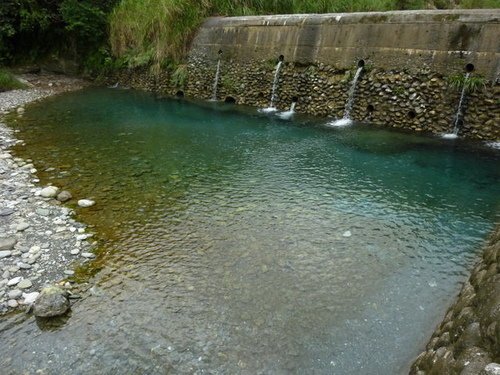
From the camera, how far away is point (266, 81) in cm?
1230

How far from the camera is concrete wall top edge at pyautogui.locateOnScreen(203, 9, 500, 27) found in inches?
331

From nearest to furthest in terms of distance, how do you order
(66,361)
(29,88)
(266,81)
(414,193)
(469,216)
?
(66,361), (469,216), (414,193), (266,81), (29,88)

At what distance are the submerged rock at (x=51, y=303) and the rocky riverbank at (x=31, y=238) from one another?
17cm

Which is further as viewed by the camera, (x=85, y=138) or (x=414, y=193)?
(x=85, y=138)

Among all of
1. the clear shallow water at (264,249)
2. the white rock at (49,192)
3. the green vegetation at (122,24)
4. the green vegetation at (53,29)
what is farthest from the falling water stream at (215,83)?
the white rock at (49,192)

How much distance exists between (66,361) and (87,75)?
17239 millimetres

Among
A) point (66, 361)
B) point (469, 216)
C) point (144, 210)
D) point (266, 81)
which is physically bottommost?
point (66, 361)

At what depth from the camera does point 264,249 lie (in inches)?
187

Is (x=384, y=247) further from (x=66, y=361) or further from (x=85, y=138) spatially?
(x=85, y=138)

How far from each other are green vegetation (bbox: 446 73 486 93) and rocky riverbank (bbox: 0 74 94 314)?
815 cm

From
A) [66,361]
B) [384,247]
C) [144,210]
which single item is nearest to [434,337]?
[384,247]

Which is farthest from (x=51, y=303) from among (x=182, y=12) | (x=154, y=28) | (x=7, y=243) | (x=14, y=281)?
(x=154, y=28)

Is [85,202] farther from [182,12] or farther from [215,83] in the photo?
[182,12]

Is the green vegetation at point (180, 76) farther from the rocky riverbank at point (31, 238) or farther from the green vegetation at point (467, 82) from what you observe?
the green vegetation at point (467, 82)
